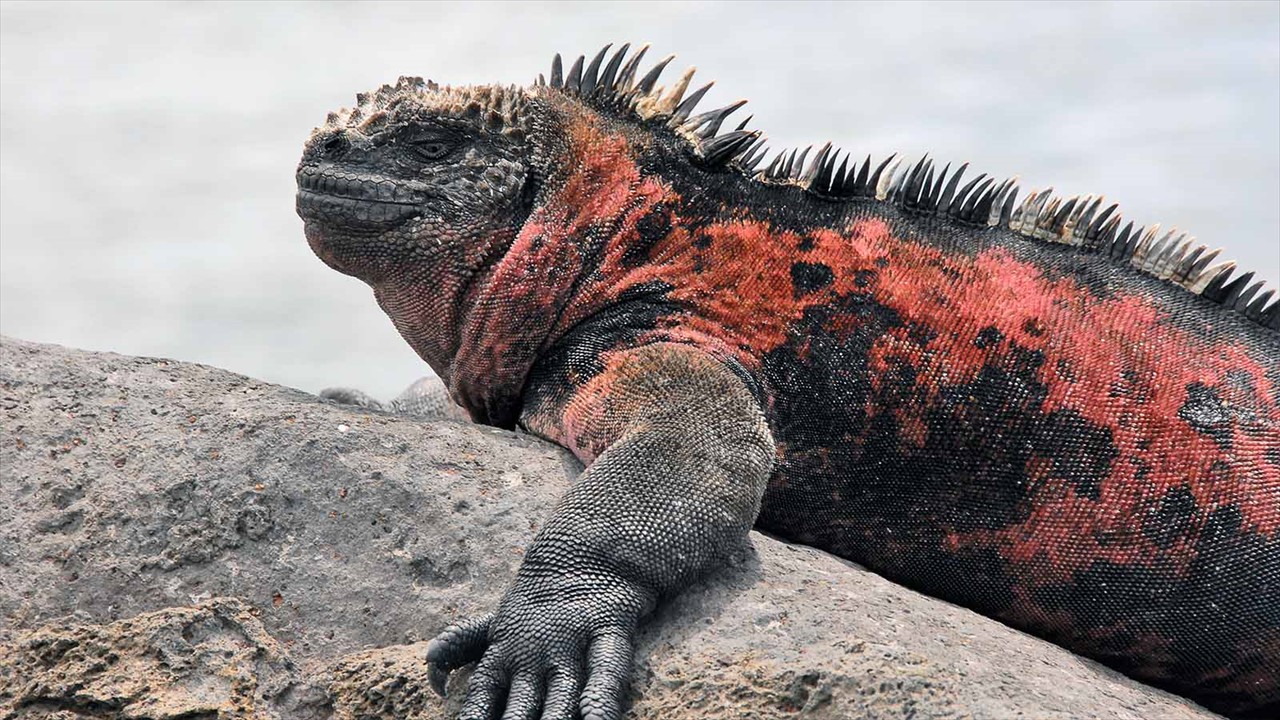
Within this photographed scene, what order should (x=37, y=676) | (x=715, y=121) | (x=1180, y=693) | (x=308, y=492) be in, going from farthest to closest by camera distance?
(x=715, y=121)
(x=1180, y=693)
(x=308, y=492)
(x=37, y=676)

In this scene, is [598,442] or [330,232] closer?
[598,442]

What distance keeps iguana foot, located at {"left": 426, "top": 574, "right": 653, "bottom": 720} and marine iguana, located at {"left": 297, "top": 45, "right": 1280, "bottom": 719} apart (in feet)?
1.88

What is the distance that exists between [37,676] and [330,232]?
7.63ft

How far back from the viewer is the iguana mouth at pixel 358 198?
614 cm

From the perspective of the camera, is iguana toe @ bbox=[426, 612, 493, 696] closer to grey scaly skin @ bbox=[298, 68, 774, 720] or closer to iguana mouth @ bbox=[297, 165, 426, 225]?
grey scaly skin @ bbox=[298, 68, 774, 720]

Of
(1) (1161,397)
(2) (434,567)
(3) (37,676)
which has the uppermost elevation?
(1) (1161,397)

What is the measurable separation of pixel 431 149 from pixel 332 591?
2140mm

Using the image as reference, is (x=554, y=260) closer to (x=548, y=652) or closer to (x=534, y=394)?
(x=534, y=394)

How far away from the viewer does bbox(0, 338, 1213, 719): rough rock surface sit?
469cm

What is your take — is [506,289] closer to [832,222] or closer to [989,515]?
[832,222]

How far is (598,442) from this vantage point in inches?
224

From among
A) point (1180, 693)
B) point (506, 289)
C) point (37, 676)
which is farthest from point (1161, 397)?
point (37, 676)

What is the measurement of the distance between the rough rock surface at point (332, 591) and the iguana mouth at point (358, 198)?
2.98 feet

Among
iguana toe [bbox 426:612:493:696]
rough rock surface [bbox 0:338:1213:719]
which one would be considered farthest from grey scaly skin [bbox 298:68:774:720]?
rough rock surface [bbox 0:338:1213:719]
